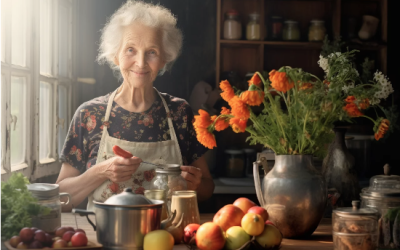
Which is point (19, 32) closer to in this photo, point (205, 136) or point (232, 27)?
point (205, 136)

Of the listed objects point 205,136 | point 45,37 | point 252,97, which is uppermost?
point 45,37

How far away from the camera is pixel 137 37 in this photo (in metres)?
2.28

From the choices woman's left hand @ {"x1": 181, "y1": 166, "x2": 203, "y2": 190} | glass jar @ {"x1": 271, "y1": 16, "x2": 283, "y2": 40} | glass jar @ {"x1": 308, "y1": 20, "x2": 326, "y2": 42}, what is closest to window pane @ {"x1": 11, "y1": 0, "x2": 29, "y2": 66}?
woman's left hand @ {"x1": 181, "y1": 166, "x2": 203, "y2": 190}

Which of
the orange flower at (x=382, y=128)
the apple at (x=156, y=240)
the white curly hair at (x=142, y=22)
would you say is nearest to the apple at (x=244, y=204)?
the apple at (x=156, y=240)

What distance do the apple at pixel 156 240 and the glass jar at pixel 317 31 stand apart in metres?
2.79

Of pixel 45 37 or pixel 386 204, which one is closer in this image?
pixel 386 204

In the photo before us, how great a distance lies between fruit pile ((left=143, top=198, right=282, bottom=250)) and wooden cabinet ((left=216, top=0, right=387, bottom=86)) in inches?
97.6

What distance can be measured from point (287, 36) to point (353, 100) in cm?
234

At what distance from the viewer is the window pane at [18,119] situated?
2182mm

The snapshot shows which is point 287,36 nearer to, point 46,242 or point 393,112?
point 393,112

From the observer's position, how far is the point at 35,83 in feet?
Answer: 7.95

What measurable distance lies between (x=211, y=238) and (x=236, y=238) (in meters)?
0.06

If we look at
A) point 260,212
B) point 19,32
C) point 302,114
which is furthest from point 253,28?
point 260,212

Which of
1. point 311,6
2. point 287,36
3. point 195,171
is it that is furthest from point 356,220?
point 311,6
